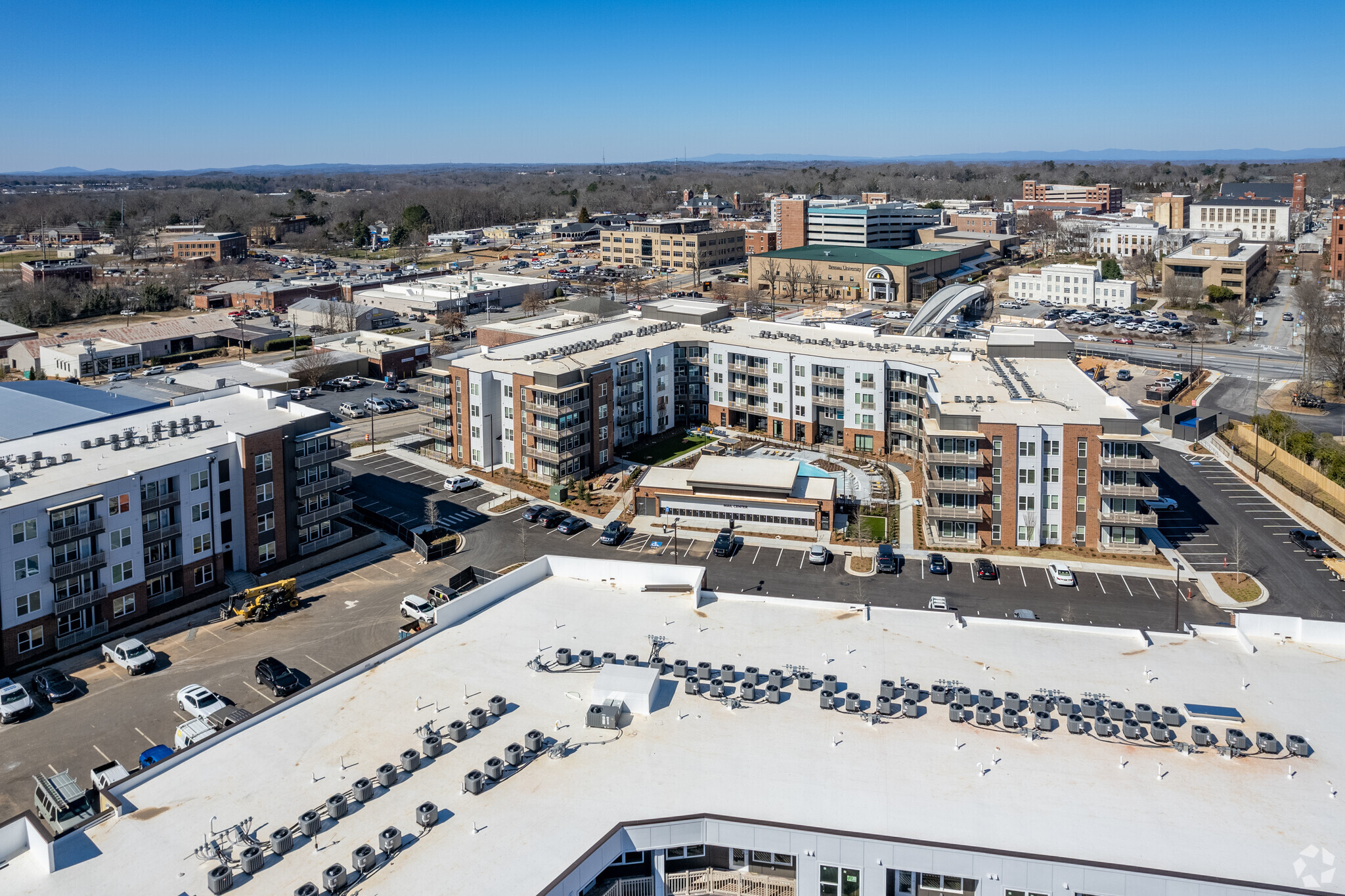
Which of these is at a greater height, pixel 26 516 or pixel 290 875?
pixel 26 516

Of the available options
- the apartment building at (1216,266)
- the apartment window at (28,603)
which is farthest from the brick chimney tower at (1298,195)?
the apartment window at (28,603)

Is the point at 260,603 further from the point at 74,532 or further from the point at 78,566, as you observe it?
the point at 74,532

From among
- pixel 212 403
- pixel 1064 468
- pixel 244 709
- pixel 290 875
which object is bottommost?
pixel 244 709

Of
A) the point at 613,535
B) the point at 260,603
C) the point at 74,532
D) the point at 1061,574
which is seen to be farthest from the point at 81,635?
the point at 1061,574

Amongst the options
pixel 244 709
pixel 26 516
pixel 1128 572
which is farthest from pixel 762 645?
pixel 26 516

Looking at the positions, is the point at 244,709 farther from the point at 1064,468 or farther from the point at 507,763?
the point at 1064,468

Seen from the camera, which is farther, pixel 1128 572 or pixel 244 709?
pixel 1128 572
